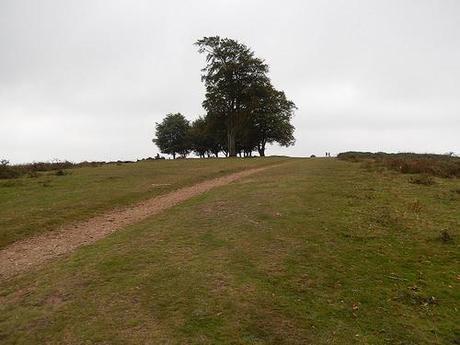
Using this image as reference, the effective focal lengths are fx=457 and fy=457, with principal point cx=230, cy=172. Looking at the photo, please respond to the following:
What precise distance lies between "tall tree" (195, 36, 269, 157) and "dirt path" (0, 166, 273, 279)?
146 ft

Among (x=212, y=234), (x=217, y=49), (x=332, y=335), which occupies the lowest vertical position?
(x=332, y=335)

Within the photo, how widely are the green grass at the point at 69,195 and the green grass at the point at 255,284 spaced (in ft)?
A: 12.9

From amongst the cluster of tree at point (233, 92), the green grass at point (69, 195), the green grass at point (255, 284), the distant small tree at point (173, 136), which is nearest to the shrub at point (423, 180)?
the green grass at point (255, 284)

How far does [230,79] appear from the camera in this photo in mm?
64250

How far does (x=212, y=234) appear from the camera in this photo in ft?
44.5

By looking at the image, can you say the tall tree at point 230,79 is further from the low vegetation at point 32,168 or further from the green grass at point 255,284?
the green grass at point 255,284

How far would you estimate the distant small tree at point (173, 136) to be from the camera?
10412 cm

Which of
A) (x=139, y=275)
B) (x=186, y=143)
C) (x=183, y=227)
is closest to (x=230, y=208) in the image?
(x=183, y=227)

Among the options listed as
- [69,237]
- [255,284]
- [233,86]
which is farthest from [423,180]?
[233,86]

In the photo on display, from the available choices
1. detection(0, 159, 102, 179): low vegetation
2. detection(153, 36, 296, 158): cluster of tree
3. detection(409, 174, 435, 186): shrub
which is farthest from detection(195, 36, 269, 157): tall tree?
detection(409, 174, 435, 186): shrub

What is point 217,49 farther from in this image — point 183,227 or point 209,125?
point 183,227

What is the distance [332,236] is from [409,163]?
59.1 feet

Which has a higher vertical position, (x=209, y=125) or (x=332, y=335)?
(x=209, y=125)

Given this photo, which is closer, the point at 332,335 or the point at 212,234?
the point at 332,335
